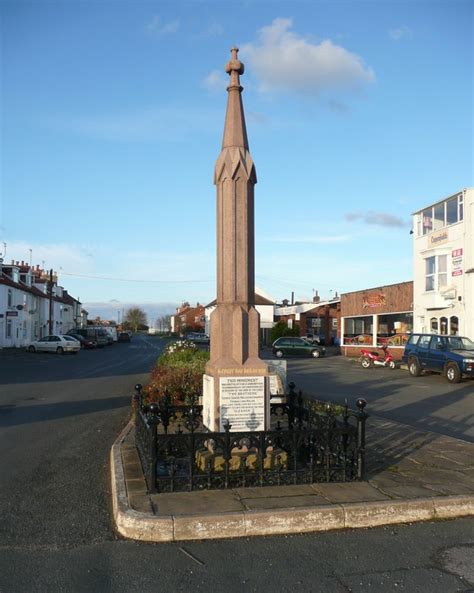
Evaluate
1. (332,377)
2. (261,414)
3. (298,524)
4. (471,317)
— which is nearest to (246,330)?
(261,414)

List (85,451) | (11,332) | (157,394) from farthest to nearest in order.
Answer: (11,332) → (157,394) → (85,451)

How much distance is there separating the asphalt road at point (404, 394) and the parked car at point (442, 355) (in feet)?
1.41

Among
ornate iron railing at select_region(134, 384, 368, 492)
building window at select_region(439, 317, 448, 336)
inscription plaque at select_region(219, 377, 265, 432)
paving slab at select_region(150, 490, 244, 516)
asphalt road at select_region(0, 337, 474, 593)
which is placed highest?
building window at select_region(439, 317, 448, 336)

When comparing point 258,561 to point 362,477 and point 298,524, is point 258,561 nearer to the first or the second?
point 298,524

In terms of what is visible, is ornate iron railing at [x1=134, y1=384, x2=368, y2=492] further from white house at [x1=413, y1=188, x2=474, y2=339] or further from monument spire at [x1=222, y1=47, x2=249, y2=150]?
white house at [x1=413, y1=188, x2=474, y2=339]

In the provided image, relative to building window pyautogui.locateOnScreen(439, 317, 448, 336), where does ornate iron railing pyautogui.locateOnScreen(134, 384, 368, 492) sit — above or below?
below

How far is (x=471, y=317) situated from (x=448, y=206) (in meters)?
5.91

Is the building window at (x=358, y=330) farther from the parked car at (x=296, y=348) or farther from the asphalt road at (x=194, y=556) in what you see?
the asphalt road at (x=194, y=556)

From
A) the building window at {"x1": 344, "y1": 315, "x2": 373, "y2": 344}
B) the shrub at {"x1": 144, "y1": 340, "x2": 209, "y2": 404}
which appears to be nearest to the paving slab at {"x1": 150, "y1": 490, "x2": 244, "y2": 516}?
the shrub at {"x1": 144, "y1": 340, "x2": 209, "y2": 404}

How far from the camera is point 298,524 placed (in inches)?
201

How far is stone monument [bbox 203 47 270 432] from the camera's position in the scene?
22.6ft

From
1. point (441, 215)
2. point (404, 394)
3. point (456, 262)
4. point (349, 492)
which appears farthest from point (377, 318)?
point (349, 492)

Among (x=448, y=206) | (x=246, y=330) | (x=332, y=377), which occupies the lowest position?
(x=332, y=377)

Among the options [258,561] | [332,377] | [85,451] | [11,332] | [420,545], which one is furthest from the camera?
[11,332]
